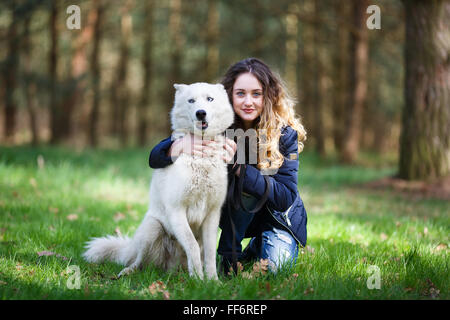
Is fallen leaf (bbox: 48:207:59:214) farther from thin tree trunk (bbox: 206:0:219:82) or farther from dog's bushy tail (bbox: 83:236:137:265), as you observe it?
thin tree trunk (bbox: 206:0:219:82)

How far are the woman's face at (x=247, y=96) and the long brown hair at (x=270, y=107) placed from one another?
42mm

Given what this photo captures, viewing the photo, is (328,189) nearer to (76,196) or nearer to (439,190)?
(439,190)

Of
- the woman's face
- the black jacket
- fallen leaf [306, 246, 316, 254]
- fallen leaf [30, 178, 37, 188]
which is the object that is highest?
the woman's face

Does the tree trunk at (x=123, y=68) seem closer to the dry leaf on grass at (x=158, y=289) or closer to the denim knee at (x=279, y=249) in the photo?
the denim knee at (x=279, y=249)

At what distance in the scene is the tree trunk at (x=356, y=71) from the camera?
10.2m

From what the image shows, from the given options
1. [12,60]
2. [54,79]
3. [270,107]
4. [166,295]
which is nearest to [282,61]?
[54,79]

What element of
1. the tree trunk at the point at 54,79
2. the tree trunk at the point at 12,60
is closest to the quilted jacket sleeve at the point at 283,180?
the tree trunk at the point at 12,60

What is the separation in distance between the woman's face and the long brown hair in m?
0.04

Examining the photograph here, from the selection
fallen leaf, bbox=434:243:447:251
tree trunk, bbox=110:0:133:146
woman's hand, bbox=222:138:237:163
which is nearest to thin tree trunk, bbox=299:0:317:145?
tree trunk, bbox=110:0:133:146

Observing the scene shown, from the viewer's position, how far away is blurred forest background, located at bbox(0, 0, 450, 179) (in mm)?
6441

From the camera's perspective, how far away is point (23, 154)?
7.78 meters

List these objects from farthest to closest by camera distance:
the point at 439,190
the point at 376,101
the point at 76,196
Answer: the point at 376,101, the point at 439,190, the point at 76,196
